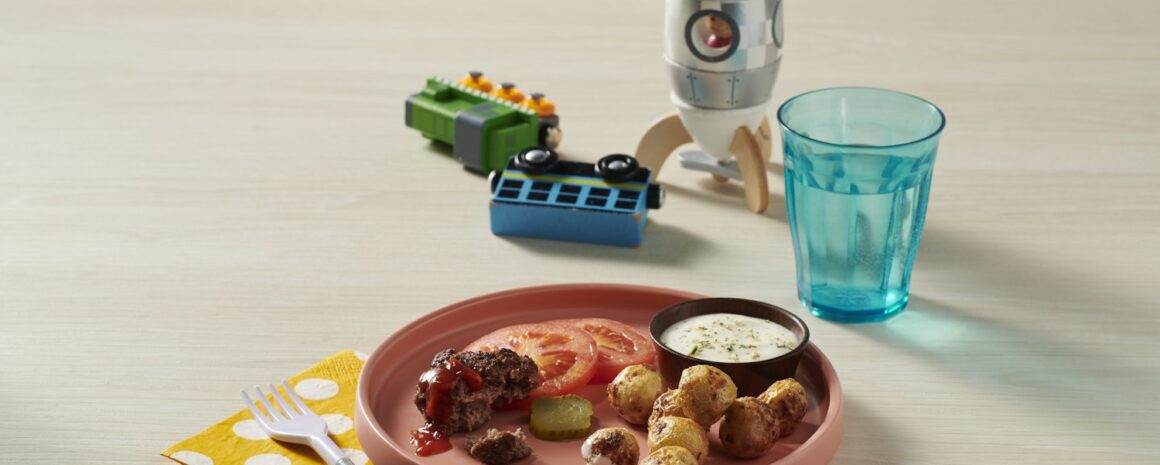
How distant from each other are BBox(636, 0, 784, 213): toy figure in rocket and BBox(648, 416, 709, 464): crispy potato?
1.62 feet

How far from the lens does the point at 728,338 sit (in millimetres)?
937

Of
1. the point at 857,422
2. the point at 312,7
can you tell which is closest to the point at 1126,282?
the point at 857,422

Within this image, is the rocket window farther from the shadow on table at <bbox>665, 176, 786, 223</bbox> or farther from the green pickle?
the green pickle

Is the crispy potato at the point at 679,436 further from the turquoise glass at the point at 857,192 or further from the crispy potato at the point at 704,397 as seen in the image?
the turquoise glass at the point at 857,192

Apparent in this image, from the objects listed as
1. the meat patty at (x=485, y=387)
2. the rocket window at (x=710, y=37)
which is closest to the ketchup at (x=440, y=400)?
the meat patty at (x=485, y=387)

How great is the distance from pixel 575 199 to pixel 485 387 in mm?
401

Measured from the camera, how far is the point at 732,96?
4.17ft

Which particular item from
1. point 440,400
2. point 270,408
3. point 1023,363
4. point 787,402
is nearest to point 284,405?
point 270,408

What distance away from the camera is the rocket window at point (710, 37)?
1.22 m

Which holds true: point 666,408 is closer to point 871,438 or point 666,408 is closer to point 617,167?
point 871,438

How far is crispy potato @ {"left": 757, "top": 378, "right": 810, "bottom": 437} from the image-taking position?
0.87 m

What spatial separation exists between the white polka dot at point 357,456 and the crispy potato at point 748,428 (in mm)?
240

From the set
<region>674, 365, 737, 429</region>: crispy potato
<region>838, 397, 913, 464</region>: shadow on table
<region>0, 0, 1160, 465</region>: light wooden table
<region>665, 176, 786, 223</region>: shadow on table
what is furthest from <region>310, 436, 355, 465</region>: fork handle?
<region>665, 176, 786, 223</region>: shadow on table

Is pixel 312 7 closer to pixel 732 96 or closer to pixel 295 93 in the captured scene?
pixel 295 93
